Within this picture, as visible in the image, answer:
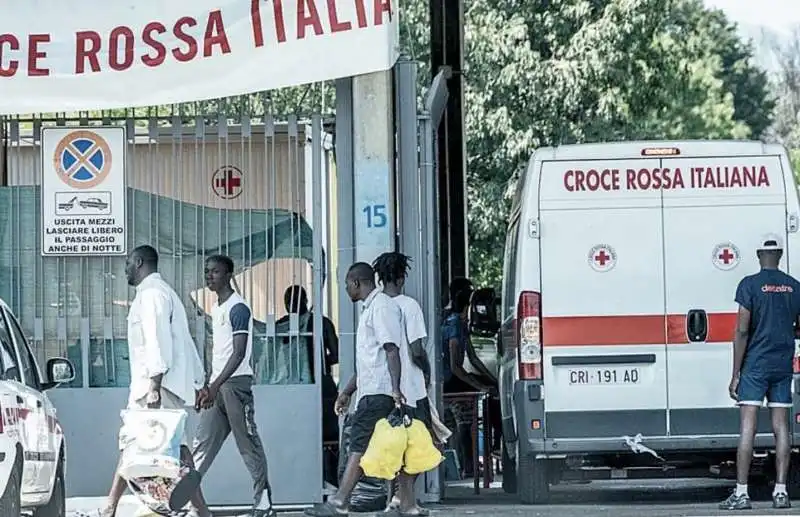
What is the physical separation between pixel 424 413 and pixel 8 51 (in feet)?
12.5

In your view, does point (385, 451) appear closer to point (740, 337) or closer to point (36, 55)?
point (740, 337)

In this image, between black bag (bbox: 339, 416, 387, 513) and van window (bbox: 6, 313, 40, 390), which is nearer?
van window (bbox: 6, 313, 40, 390)

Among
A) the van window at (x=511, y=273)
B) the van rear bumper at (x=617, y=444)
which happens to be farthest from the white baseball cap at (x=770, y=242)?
the van window at (x=511, y=273)

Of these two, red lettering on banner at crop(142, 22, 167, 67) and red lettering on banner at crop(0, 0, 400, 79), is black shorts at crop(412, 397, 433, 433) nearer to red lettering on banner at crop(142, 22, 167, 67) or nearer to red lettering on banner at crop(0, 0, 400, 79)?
Answer: red lettering on banner at crop(0, 0, 400, 79)

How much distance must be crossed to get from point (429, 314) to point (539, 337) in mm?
1107

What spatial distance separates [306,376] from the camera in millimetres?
12008

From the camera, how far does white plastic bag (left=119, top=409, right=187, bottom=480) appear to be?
10.2m

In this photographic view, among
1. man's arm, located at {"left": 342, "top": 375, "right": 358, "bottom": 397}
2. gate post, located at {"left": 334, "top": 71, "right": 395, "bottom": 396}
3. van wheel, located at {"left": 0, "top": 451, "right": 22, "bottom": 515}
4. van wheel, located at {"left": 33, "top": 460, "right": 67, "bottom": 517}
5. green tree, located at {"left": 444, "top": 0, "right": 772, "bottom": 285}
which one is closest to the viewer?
van wheel, located at {"left": 0, "top": 451, "right": 22, "bottom": 515}

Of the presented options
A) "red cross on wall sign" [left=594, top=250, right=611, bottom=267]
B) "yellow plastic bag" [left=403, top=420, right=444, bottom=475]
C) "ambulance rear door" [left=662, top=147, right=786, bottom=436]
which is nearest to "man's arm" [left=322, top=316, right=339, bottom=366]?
"yellow plastic bag" [left=403, top=420, right=444, bottom=475]

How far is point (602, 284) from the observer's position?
11.6 meters

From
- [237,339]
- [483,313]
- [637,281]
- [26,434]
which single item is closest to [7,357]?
[26,434]

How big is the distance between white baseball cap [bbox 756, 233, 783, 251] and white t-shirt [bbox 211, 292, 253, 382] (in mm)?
3456

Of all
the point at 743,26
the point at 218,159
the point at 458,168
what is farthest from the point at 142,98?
the point at 743,26

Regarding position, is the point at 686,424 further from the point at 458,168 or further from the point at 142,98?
the point at 458,168
